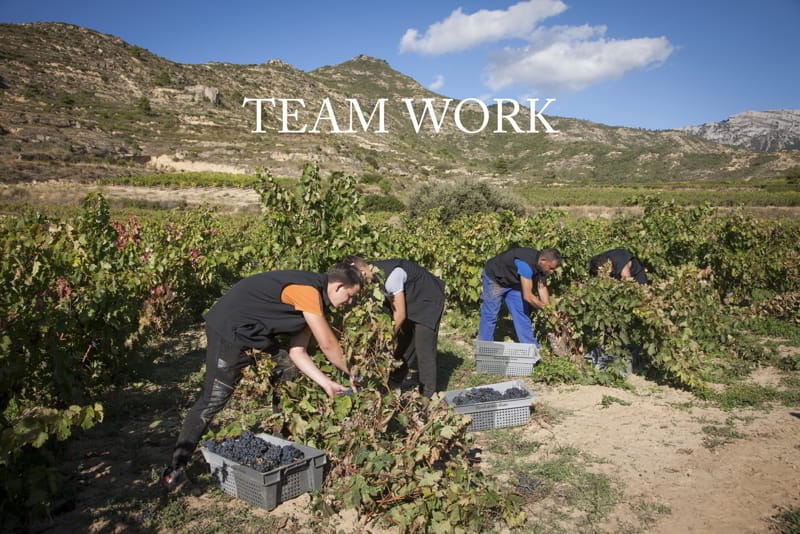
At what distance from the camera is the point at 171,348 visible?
22.4 ft

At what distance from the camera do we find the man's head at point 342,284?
10.4ft

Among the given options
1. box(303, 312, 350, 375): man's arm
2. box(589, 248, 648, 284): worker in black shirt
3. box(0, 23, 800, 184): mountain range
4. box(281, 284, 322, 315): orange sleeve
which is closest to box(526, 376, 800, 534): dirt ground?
box(589, 248, 648, 284): worker in black shirt

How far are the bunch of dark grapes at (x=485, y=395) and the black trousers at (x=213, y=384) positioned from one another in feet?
5.84

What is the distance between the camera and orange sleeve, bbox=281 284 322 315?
314 cm

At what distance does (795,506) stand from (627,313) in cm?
242

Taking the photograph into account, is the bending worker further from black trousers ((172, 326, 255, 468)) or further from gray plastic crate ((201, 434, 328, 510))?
black trousers ((172, 326, 255, 468))

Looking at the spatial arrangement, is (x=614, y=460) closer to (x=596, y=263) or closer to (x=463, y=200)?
(x=596, y=263)

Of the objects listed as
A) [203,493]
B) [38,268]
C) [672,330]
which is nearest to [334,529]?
[203,493]

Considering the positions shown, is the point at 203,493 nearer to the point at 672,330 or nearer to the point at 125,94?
the point at 672,330

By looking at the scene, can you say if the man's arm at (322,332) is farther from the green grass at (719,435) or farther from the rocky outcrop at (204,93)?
the rocky outcrop at (204,93)

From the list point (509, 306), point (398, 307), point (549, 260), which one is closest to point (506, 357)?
point (509, 306)

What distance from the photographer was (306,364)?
3.30 m

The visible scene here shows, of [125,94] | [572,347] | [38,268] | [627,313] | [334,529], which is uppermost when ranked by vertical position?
[125,94]

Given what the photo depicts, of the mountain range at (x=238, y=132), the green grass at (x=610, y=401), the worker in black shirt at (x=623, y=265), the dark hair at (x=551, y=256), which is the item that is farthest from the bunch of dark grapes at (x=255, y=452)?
the mountain range at (x=238, y=132)
